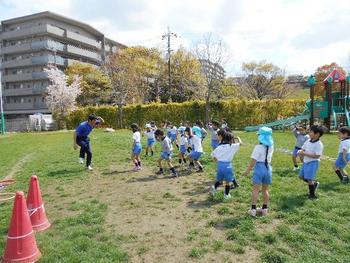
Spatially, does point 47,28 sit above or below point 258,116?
above

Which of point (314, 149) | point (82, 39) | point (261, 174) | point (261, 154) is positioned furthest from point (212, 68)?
point (261, 174)

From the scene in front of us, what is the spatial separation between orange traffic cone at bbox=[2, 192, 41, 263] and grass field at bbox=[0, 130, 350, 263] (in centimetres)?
23

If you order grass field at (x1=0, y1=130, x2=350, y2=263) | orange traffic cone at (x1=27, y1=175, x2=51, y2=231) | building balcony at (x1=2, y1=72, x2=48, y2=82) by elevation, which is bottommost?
grass field at (x1=0, y1=130, x2=350, y2=263)

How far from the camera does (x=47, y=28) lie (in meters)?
53.7

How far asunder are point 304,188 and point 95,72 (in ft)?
153

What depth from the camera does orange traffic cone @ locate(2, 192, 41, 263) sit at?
15.4 feet

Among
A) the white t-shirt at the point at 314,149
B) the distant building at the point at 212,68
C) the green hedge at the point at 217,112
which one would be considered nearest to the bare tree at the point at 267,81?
the distant building at the point at 212,68

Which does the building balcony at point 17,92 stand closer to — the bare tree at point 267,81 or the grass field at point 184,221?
the bare tree at point 267,81

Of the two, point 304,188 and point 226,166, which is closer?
point 226,166

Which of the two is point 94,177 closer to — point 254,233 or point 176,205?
point 176,205

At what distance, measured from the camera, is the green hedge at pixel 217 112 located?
3372cm

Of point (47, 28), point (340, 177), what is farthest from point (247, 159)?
point (47, 28)

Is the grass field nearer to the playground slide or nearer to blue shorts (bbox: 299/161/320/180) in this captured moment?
blue shorts (bbox: 299/161/320/180)

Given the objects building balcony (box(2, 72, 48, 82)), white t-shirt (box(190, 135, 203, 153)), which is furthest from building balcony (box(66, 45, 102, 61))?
white t-shirt (box(190, 135, 203, 153))
